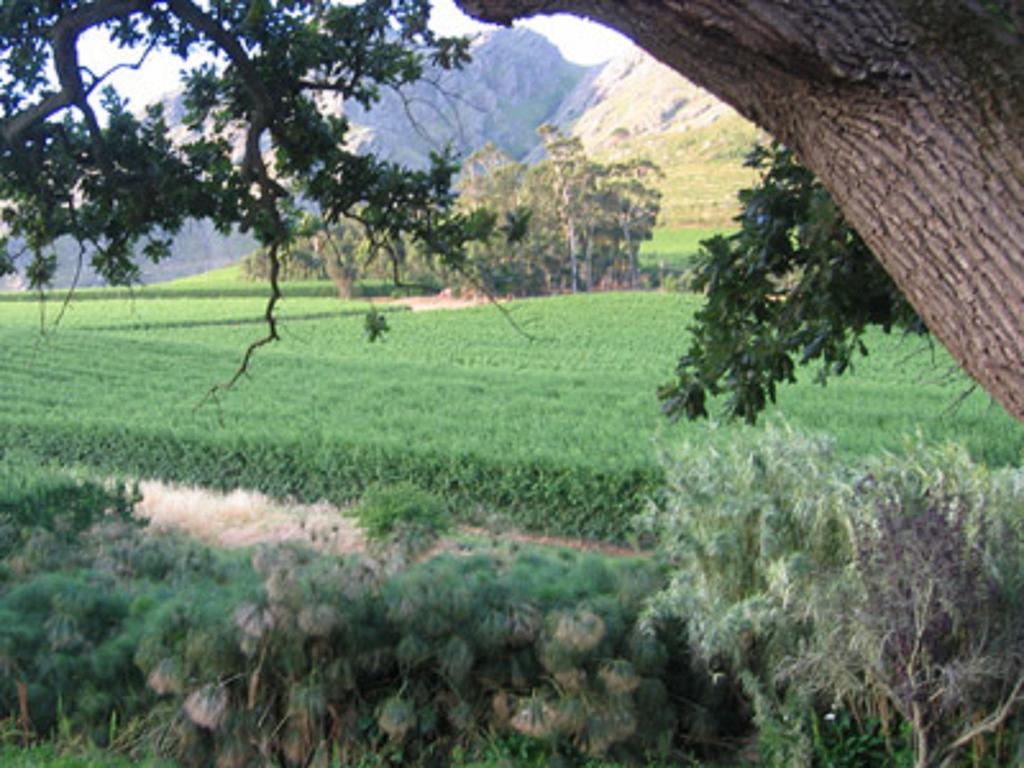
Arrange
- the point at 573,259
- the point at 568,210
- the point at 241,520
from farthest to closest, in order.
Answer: the point at 573,259, the point at 568,210, the point at 241,520

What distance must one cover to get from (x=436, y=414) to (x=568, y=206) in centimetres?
4210

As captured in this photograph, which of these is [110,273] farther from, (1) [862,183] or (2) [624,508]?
(2) [624,508]

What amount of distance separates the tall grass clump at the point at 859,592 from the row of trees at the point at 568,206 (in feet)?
174

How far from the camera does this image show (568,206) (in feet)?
209

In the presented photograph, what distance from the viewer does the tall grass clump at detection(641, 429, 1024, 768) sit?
5.61m

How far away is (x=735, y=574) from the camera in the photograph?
698 centimetres

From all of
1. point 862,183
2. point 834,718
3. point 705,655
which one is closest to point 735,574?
point 705,655

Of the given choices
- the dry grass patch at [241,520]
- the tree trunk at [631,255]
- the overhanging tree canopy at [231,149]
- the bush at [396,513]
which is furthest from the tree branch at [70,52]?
the tree trunk at [631,255]

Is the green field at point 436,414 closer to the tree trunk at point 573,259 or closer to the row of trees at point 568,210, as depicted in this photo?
the row of trees at point 568,210

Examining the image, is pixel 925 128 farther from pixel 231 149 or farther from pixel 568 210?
pixel 568 210

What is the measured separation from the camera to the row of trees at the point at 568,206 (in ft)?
204

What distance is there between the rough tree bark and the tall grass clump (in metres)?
3.94

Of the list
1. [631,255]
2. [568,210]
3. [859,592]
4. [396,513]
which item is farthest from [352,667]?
[631,255]

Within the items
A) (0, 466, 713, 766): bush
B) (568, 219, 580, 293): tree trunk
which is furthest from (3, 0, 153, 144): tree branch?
(568, 219, 580, 293): tree trunk
